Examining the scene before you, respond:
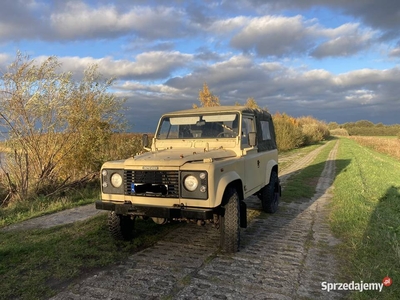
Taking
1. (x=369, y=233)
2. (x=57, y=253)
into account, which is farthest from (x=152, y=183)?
(x=369, y=233)

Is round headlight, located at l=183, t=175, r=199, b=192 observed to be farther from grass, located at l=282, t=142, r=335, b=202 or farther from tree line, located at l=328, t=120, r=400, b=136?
tree line, located at l=328, t=120, r=400, b=136

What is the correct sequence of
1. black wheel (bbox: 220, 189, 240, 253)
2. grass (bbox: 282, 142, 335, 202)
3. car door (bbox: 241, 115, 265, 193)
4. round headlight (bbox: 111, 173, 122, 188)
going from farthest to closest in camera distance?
1. grass (bbox: 282, 142, 335, 202)
2. car door (bbox: 241, 115, 265, 193)
3. round headlight (bbox: 111, 173, 122, 188)
4. black wheel (bbox: 220, 189, 240, 253)

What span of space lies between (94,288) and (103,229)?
1.99 meters

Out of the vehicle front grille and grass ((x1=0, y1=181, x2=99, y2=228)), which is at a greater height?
the vehicle front grille

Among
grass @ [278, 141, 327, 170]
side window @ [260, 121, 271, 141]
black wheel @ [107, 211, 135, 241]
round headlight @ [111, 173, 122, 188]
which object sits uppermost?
side window @ [260, 121, 271, 141]

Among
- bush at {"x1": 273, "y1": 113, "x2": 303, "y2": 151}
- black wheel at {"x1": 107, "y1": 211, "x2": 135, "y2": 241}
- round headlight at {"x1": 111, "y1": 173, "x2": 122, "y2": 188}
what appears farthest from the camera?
bush at {"x1": 273, "y1": 113, "x2": 303, "y2": 151}

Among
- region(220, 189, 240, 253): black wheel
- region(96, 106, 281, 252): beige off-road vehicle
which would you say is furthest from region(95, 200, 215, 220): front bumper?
region(220, 189, 240, 253): black wheel

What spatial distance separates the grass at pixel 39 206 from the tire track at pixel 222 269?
340cm

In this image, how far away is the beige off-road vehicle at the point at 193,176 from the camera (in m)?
3.88

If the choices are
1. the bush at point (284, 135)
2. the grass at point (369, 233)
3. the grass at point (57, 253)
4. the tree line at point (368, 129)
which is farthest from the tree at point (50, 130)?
the tree line at point (368, 129)

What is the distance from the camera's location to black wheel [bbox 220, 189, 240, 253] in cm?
417

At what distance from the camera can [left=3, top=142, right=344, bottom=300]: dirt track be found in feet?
10.7

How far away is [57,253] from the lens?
4.32m

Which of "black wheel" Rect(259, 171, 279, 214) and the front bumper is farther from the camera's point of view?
"black wheel" Rect(259, 171, 279, 214)
